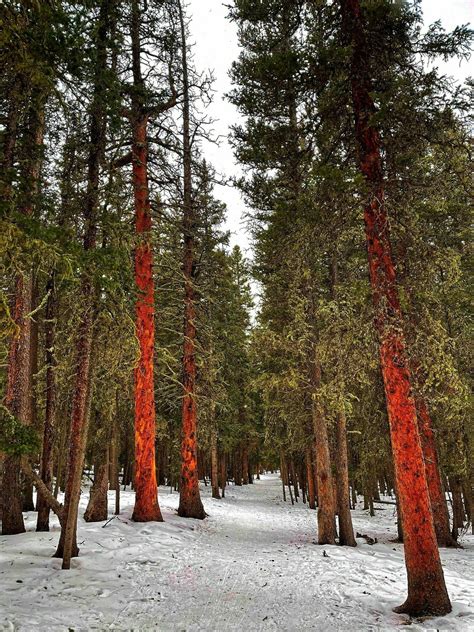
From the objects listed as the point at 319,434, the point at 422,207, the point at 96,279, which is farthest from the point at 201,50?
the point at 319,434

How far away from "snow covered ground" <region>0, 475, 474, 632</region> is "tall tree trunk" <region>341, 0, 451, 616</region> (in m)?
0.51

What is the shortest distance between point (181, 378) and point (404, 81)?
12.1 meters

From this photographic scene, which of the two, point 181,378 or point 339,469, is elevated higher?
point 181,378

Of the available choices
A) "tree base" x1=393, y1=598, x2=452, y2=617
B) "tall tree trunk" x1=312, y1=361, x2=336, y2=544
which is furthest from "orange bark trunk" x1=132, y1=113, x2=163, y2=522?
"tree base" x1=393, y1=598, x2=452, y2=617

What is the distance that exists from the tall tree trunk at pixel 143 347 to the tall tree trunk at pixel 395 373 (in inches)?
238

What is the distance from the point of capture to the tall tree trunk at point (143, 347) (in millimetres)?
11609

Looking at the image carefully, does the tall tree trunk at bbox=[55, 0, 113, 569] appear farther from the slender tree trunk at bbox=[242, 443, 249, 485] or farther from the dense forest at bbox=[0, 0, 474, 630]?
the slender tree trunk at bbox=[242, 443, 249, 485]

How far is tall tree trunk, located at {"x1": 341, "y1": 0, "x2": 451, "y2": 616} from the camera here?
6246mm

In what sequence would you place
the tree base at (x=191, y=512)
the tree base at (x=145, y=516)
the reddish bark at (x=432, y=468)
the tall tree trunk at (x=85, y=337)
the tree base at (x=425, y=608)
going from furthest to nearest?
the tree base at (x=191, y=512) < the reddish bark at (x=432, y=468) < the tree base at (x=145, y=516) < the tall tree trunk at (x=85, y=337) < the tree base at (x=425, y=608)

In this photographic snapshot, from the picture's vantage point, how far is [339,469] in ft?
41.0

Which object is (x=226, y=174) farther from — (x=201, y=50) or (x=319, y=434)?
(x=319, y=434)

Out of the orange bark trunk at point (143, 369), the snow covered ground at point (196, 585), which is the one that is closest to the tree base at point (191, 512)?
the orange bark trunk at point (143, 369)

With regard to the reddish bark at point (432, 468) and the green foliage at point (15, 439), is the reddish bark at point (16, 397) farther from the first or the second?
the reddish bark at point (432, 468)

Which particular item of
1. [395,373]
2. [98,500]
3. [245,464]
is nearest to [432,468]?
[395,373]
